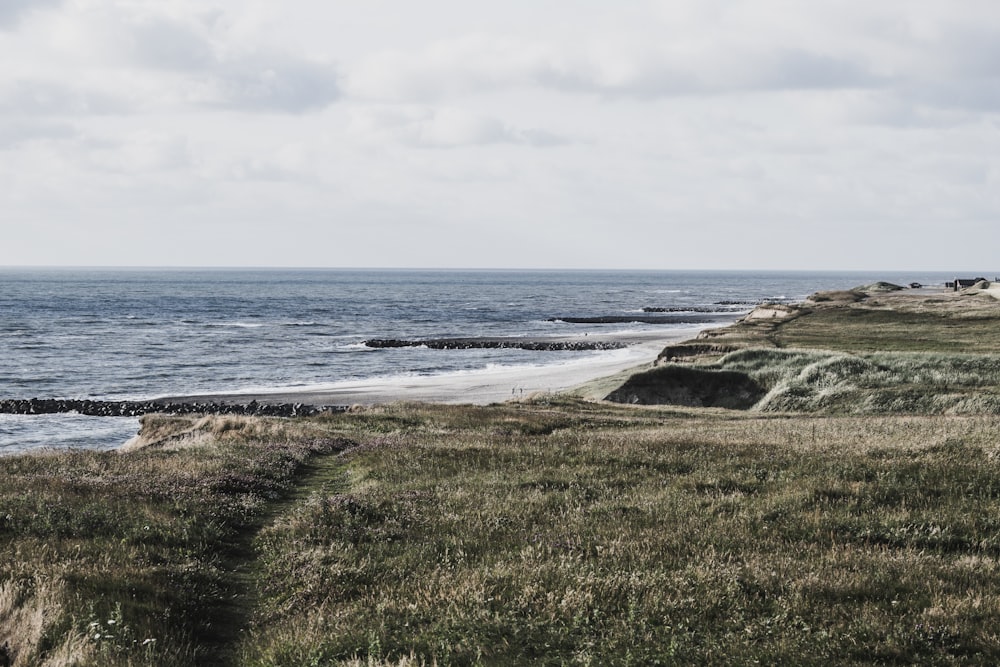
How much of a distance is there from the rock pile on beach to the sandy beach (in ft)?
8.63

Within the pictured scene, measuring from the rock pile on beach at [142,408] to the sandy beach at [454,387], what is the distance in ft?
8.63

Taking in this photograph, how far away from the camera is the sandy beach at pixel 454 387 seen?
60.9 metres

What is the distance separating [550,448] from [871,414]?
945 inches

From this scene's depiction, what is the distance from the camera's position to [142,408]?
57.1m

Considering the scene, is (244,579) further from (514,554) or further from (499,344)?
→ (499,344)

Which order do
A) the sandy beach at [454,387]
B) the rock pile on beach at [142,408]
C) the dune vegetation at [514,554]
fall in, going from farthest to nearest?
the sandy beach at [454,387], the rock pile on beach at [142,408], the dune vegetation at [514,554]

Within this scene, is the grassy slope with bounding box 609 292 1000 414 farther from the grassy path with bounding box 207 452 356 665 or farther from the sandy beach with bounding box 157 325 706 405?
the grassy path with bounding box 207 452 356 665

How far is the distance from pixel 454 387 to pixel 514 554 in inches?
2184

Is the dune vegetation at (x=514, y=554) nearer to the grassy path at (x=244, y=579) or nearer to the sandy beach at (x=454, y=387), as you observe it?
the grassy path at (x=244, y=579)

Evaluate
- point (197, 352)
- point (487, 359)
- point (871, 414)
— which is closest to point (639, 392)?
point (871, 414)

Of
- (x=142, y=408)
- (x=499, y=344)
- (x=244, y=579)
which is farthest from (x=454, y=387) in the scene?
(x=244, y=579)

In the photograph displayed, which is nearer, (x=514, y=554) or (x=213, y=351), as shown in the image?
(x=514, y=554)

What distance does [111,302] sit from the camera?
194500 mm

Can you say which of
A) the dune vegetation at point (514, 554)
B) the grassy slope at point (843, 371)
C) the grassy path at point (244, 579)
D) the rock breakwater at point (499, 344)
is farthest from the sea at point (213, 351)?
the dune vegetation at point (514, 554)
